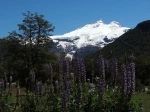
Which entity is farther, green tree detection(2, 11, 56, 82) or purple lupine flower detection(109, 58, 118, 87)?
green tree detection(2, 11, 56, 82)

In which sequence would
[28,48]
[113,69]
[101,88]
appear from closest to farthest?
[101,88]
[113,69]
[28,48]

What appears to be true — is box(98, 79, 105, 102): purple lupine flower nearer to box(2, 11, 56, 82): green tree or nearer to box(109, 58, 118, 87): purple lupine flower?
box(109, 58, 118, 87): purple lupine flower

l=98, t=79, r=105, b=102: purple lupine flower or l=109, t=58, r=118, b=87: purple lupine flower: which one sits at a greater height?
l=109, t=58, r=118, b=87: purple lupine flower

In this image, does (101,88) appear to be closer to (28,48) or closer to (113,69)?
(113,69)

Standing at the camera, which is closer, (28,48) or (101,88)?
(101,88)

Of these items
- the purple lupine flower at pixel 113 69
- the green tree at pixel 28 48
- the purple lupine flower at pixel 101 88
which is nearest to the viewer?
the purple lupine flower at pixel 101 88

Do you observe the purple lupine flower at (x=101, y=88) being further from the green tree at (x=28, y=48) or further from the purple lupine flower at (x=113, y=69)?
the green tree at (x=28, y=48)

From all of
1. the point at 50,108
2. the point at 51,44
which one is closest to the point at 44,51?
the point at 51,44

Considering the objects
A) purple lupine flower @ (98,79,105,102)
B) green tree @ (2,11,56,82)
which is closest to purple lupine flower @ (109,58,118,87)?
purple lupine flower @ (98,79,105,102)

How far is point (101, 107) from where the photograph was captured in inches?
379

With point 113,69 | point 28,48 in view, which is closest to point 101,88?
point 113,69

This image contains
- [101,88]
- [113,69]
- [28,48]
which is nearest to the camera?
[101,88]

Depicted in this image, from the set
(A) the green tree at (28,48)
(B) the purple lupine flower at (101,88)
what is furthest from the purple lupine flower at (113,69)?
(A) the green tree at (28,48)

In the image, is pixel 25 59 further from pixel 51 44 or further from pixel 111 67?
pixel 111 67
